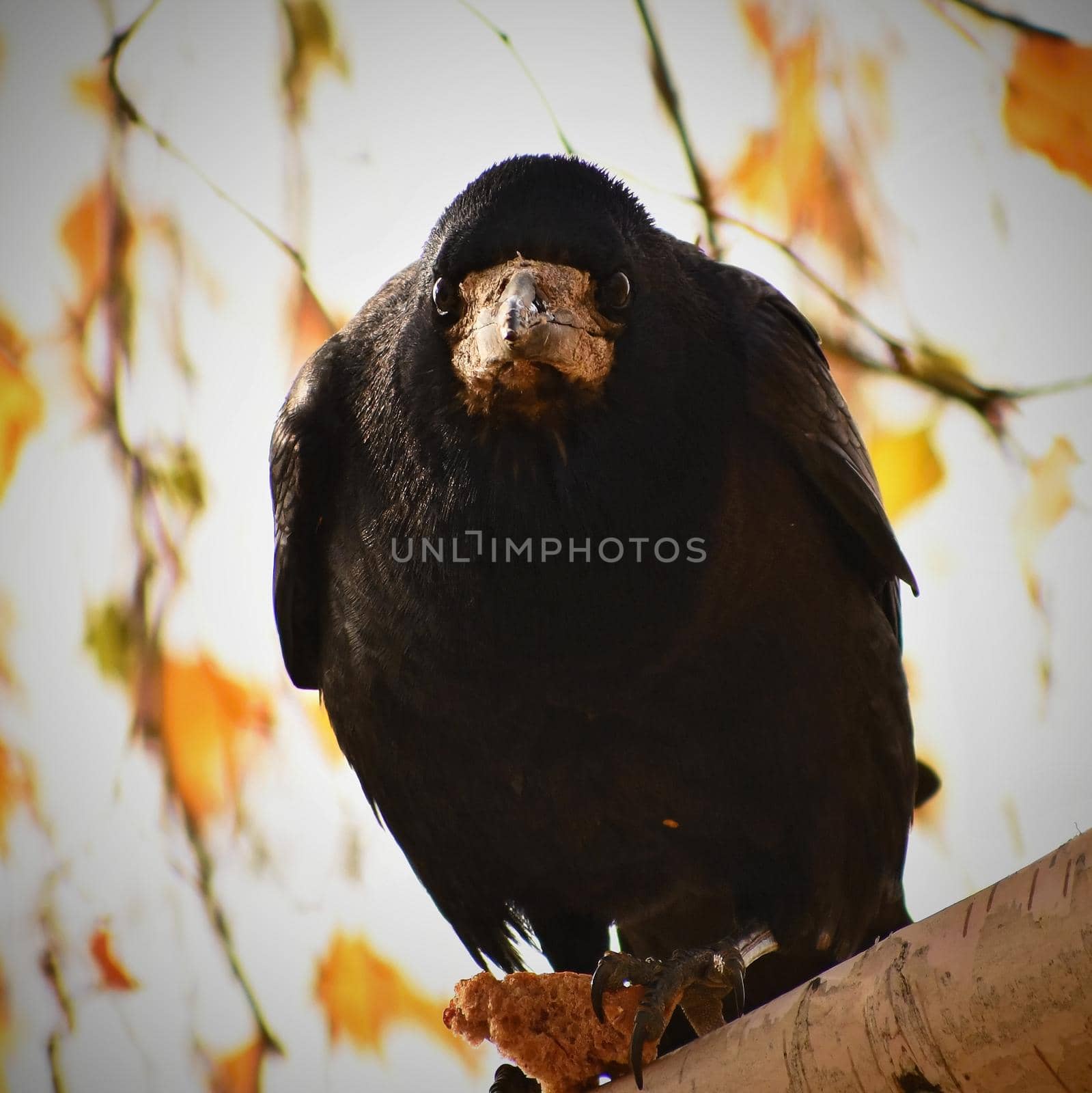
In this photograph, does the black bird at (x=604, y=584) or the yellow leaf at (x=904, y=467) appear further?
the yellow leaf at (x=904, y=467)

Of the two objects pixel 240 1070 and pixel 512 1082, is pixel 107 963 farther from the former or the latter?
pixel 512 1082

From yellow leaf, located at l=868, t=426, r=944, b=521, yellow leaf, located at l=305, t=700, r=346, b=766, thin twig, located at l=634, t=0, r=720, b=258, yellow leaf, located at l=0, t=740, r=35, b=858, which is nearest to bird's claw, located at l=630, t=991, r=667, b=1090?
yellow leaf, located at l=868, t=426, r=944, b=521

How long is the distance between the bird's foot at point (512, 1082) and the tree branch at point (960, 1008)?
102cm

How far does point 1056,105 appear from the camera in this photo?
13.6 feet

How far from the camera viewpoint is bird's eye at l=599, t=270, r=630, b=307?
9.21 ft

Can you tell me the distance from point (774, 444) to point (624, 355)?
432 millimetres

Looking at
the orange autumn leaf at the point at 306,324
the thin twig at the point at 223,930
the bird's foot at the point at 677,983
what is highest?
the orange autumn leaf at the point at 306,324

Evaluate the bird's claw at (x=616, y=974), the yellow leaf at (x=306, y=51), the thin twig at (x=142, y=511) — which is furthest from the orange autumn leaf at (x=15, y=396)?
the bird's claw at (x=616, y=974)

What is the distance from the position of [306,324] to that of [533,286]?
2.17 m

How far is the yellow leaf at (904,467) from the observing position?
4.27m

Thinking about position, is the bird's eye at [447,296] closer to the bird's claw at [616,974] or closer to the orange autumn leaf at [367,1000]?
the bird's claw at [616,974]

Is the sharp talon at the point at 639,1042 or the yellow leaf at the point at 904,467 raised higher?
the yellow leaf at the point at 904,467

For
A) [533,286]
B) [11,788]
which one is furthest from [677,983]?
[11,788]

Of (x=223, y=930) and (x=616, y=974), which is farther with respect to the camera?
(x=223, y=930)
